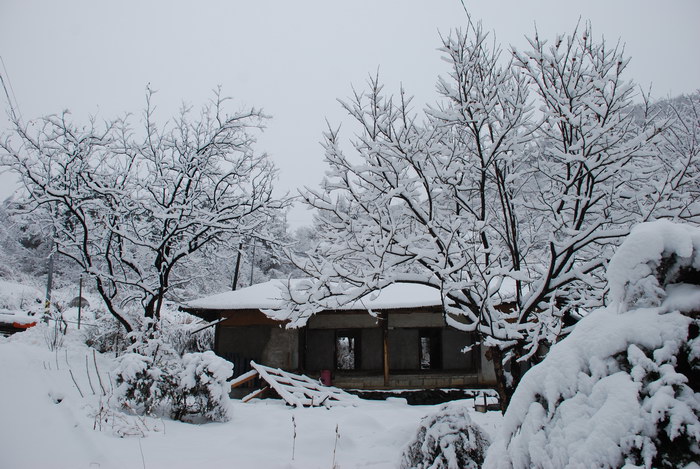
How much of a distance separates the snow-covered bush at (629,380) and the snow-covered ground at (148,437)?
3.07 m

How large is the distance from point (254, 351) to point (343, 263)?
960cm

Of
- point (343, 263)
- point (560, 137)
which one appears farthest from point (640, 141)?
point (343, 263)

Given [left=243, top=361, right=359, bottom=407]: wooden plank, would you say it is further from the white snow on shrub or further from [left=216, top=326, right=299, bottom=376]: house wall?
the white snow on shrub

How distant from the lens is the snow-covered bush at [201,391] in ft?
21.6

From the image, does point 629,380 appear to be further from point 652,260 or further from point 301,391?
point 301,391

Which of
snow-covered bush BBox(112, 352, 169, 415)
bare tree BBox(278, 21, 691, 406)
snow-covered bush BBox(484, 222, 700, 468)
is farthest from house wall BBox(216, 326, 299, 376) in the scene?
snow-covered bush BBox(484, 222, 700, 468)

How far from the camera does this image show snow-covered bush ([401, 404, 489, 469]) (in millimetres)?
4078

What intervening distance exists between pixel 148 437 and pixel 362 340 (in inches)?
447

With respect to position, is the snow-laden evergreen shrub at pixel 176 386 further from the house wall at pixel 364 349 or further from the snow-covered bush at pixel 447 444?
the house wall at pixel 364 349

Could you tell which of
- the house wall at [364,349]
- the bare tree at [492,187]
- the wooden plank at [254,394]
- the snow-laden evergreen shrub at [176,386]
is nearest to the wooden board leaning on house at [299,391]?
the wooden plank at [254,394]

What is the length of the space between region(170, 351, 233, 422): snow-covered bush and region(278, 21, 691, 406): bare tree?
241 centimetres

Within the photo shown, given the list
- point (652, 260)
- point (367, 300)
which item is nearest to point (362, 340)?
point (367, 300)

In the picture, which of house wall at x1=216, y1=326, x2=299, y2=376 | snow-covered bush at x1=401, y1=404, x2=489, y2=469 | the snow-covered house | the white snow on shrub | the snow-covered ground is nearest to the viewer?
the white snow on shrub

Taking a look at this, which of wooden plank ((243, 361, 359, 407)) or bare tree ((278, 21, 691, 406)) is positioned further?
wooden plank ((243, 361, 359, 407))
